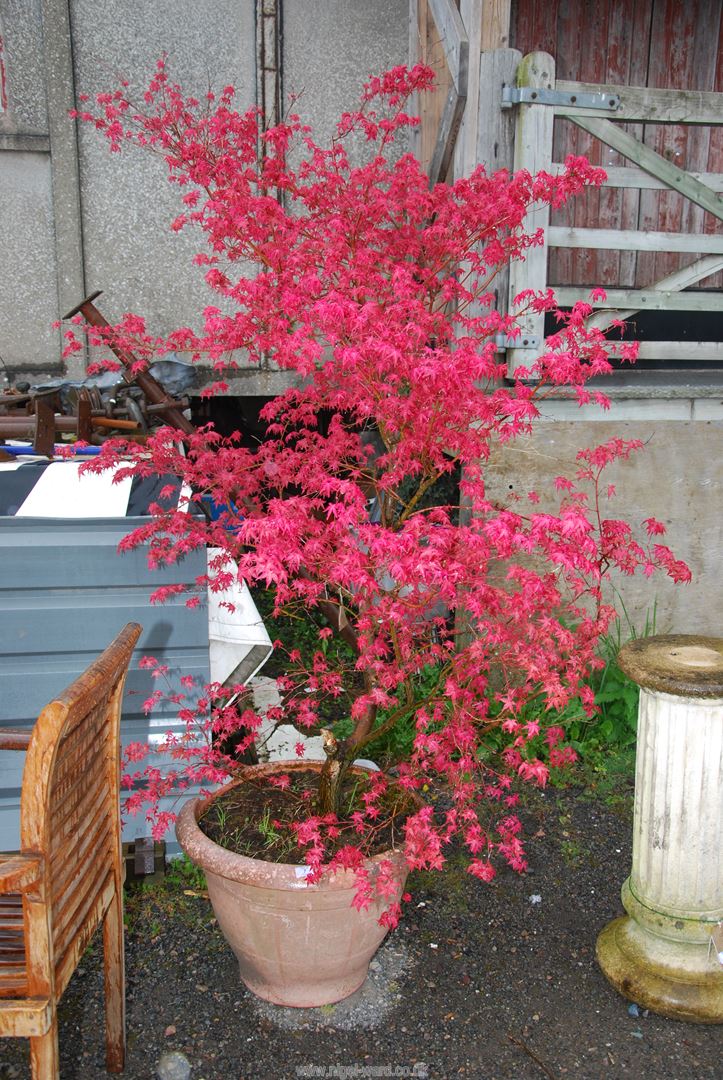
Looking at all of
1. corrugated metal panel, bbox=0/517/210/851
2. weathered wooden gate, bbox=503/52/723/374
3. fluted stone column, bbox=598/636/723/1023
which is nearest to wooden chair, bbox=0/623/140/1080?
corrugated metal panel, bbox=0/517/210/851

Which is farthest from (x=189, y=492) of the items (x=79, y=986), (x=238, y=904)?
(x=79, y=986)

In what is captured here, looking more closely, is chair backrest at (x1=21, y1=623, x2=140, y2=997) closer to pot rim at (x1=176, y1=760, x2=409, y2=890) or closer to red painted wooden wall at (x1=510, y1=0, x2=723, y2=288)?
pot rim at (x1=176, y1=760, x2=409, y2=890)

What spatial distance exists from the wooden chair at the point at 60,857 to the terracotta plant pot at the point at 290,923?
0.36m

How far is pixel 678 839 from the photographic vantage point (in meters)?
2.55

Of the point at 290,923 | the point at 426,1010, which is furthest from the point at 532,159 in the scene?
the point at 426,1010

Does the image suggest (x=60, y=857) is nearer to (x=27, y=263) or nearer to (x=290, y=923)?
(x=290, y=923)

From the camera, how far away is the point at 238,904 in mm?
2504

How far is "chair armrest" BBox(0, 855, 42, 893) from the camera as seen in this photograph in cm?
164

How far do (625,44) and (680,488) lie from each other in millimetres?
3588

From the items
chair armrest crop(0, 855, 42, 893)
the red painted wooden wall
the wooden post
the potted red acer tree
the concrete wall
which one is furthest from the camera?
the red painted wooden wall

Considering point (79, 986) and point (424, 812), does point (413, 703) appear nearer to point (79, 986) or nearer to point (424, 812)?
point (424, 812)

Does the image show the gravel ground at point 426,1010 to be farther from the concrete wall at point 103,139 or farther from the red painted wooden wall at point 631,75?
the red painted wooden wall at point 631,75

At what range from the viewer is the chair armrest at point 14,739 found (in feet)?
7.18

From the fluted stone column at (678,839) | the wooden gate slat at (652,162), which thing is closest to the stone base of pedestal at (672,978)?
the fluted stone column at (678,839)
